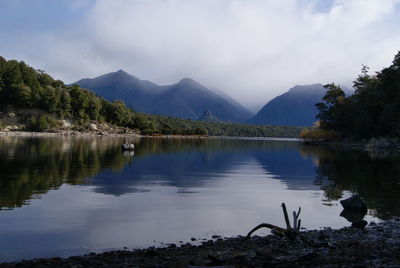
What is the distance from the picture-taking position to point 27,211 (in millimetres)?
19234

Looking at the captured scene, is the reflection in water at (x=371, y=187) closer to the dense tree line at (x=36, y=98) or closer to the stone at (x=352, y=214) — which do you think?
the stone at (x=352, y=214)

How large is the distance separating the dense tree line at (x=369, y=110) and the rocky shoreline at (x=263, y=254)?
351 ft

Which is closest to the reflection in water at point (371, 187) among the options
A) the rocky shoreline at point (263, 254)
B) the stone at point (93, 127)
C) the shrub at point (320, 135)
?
the rocky shoreline at point (263, 254)

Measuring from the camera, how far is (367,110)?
13000 cm

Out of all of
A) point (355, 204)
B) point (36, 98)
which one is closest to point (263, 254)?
point (355, 204)

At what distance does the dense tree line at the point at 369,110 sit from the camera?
114688mm

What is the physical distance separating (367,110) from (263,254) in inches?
5108

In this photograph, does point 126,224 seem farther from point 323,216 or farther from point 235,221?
point 323,216

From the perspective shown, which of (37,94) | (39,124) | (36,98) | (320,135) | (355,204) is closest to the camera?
(355,204)

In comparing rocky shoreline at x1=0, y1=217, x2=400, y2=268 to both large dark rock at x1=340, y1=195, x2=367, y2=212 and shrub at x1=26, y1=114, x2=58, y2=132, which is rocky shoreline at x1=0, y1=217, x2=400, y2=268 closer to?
large dark rock at x1=340, y1=195, x2=367, y2=212

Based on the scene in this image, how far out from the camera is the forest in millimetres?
115250

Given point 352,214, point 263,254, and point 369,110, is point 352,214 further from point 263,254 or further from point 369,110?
point 369,110

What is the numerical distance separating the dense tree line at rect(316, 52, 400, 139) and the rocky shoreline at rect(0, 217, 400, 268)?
107 meters

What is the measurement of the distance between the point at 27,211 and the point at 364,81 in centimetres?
15437
